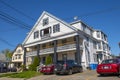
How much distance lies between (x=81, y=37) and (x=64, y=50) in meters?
3.98

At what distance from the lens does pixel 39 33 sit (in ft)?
126

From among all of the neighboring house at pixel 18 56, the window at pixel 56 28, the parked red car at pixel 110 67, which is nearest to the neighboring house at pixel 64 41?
the window at pixel 56 28

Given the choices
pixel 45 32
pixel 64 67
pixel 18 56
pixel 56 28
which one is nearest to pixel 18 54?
pixel 18 56

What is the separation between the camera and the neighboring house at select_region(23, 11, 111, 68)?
31.5 metres

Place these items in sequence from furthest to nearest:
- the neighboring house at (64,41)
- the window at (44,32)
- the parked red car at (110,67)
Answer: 1. the window at (44,32)
2. the neighboring house at (64,41)
3. the parked red car at (110,67)

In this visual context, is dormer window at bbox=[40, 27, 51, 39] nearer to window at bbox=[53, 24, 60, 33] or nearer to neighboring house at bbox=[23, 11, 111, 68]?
neighboring house at bbox=[23, 11, 111, 68]

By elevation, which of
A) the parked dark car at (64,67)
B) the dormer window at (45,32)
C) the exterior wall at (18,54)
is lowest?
the parked dark car at (64,67)

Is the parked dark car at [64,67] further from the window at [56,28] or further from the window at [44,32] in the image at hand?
the window at [44,32]

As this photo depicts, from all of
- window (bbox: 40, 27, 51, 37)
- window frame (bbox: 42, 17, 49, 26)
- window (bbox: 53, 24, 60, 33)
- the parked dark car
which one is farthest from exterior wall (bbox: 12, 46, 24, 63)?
the parked dark car

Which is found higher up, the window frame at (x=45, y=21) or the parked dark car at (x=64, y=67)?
the window frame at (x=45, y=21)

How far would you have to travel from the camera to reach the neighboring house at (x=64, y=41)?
103ft

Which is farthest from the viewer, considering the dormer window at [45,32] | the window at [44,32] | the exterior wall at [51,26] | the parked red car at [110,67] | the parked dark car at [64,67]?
the window at [44,32]

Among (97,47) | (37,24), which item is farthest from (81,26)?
(37,24)

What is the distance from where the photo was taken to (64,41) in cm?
3534
